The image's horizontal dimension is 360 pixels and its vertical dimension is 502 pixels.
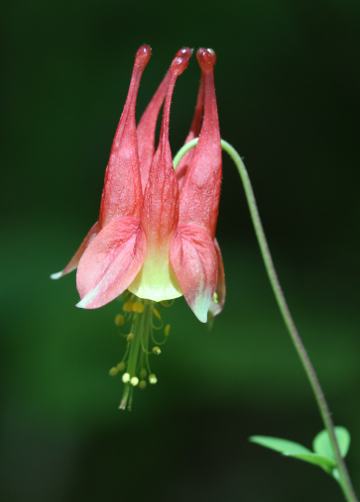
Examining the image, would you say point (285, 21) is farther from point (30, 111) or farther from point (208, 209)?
point (208, 209)

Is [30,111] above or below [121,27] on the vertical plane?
below

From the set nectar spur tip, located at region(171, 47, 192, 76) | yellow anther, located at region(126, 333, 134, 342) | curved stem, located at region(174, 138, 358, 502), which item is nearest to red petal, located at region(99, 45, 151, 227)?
nectar spur tip, located at region(171, 47, 192, 76)

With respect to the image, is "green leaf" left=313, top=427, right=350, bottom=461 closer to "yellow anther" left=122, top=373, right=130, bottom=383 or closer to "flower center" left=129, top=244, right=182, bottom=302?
"yellow anther" left=122, top=373, right=130, bottom=383

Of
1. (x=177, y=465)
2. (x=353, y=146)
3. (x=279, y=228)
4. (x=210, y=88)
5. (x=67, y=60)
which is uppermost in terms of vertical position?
(x=67, y=60)

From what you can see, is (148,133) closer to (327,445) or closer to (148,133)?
(148,133)

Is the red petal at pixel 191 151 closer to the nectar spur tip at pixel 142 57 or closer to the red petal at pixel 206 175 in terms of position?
the red petal at pixel 206 175

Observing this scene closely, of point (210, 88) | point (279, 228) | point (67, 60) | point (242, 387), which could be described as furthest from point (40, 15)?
point (210, 88)
